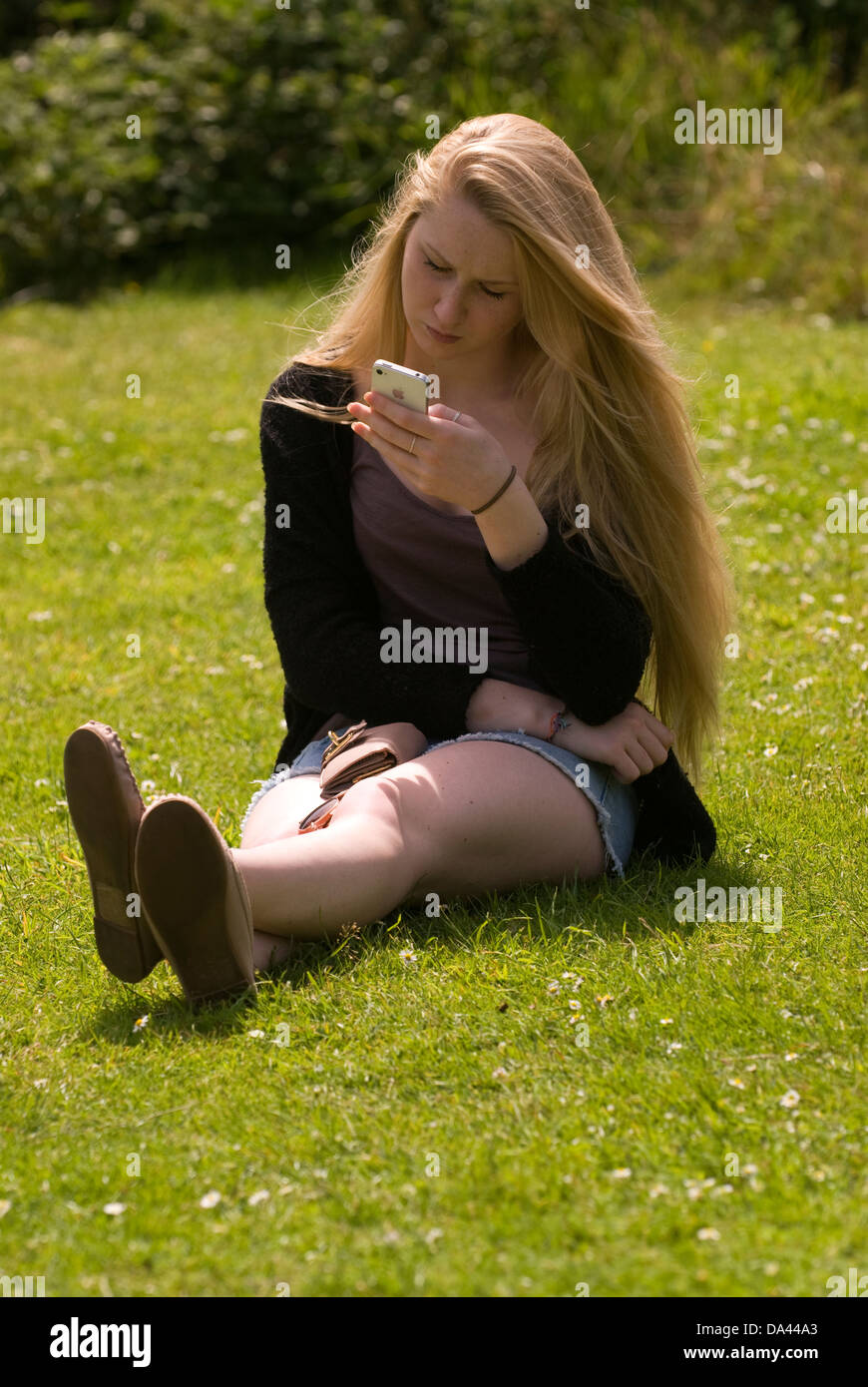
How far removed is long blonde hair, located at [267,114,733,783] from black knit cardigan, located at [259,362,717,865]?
0.27 ft

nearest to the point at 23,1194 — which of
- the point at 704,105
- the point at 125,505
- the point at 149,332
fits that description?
the point at 125,505

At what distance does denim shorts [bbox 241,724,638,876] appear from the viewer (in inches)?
128

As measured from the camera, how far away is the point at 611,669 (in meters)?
3.24

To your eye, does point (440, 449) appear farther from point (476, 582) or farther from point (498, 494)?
point (476, 582)

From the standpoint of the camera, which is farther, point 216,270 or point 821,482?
point 216,270

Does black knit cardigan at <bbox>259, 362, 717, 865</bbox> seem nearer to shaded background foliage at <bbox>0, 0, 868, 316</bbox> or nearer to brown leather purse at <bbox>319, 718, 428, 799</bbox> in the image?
brown leather purse at <bbox>319, 718, 428, 799</bbox>

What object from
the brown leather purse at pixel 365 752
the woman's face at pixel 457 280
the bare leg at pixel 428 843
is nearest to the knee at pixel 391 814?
the bare leg at pixel 428 843

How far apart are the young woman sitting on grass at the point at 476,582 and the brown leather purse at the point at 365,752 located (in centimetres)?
4

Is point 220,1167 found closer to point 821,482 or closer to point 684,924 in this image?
point 684,924

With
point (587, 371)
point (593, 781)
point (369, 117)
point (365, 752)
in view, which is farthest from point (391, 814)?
point (369, 117)
